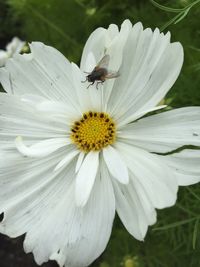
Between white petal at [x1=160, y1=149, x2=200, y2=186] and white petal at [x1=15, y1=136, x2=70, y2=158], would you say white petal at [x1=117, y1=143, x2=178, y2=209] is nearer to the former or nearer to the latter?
white petal at [x1=160, y1=149, x2=200, y2=186]

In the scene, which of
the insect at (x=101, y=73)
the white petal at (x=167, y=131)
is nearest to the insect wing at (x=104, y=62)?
the insect at (x=101, y=73)

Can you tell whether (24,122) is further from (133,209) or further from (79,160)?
(133,209)

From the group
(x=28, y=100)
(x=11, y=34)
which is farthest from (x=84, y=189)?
(x=11, y=34)

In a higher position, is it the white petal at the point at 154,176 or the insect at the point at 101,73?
the insect at the point at 101,73

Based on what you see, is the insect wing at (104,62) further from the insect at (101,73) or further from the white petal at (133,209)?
the white petal at (133,209)

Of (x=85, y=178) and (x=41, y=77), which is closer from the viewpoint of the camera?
(x=85, y=178)

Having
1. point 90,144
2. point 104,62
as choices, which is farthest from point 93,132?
point 104,62

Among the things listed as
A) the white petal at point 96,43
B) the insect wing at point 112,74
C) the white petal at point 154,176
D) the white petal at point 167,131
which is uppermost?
the white petal at point 96,43

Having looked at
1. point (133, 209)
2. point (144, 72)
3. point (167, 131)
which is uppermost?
point (144, 72)
